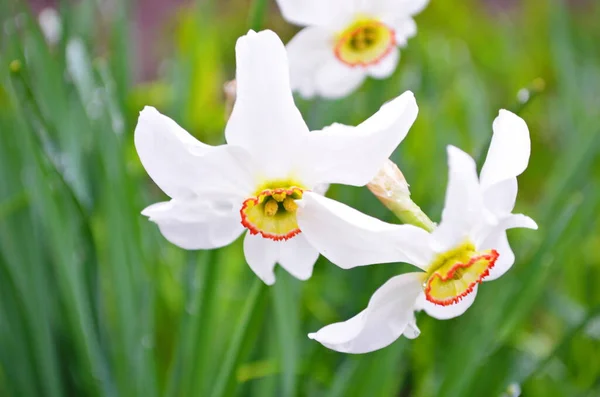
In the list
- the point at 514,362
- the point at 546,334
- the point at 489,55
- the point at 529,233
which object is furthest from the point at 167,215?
the point at 489,55

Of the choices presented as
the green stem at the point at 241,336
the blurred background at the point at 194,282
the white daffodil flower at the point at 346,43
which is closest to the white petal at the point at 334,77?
the white daffodil flower at the point at 346,43

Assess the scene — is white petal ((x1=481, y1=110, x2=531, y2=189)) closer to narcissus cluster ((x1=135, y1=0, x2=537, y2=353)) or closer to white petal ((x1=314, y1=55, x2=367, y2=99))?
narcissus cluster ((x1=135, y1=0, x2=537, y2=353))

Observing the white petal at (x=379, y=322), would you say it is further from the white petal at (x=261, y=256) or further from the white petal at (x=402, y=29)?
the white petal at (x=402, y=29)

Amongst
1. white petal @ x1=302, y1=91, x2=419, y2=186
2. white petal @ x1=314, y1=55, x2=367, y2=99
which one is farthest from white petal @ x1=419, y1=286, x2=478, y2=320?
white petal @ x1=314, y1=55, x2=367, y2=99

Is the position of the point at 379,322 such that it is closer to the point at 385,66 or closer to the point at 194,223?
the point at 194,223

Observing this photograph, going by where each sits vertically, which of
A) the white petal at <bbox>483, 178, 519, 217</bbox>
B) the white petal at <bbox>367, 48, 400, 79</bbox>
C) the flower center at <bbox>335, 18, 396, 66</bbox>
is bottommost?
the white petal at <bbox>483, 178, 519, 217</bbox>

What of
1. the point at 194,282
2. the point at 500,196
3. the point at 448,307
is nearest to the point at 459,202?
the point at 500,196

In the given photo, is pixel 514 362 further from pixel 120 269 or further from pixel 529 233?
pixel 120 269
